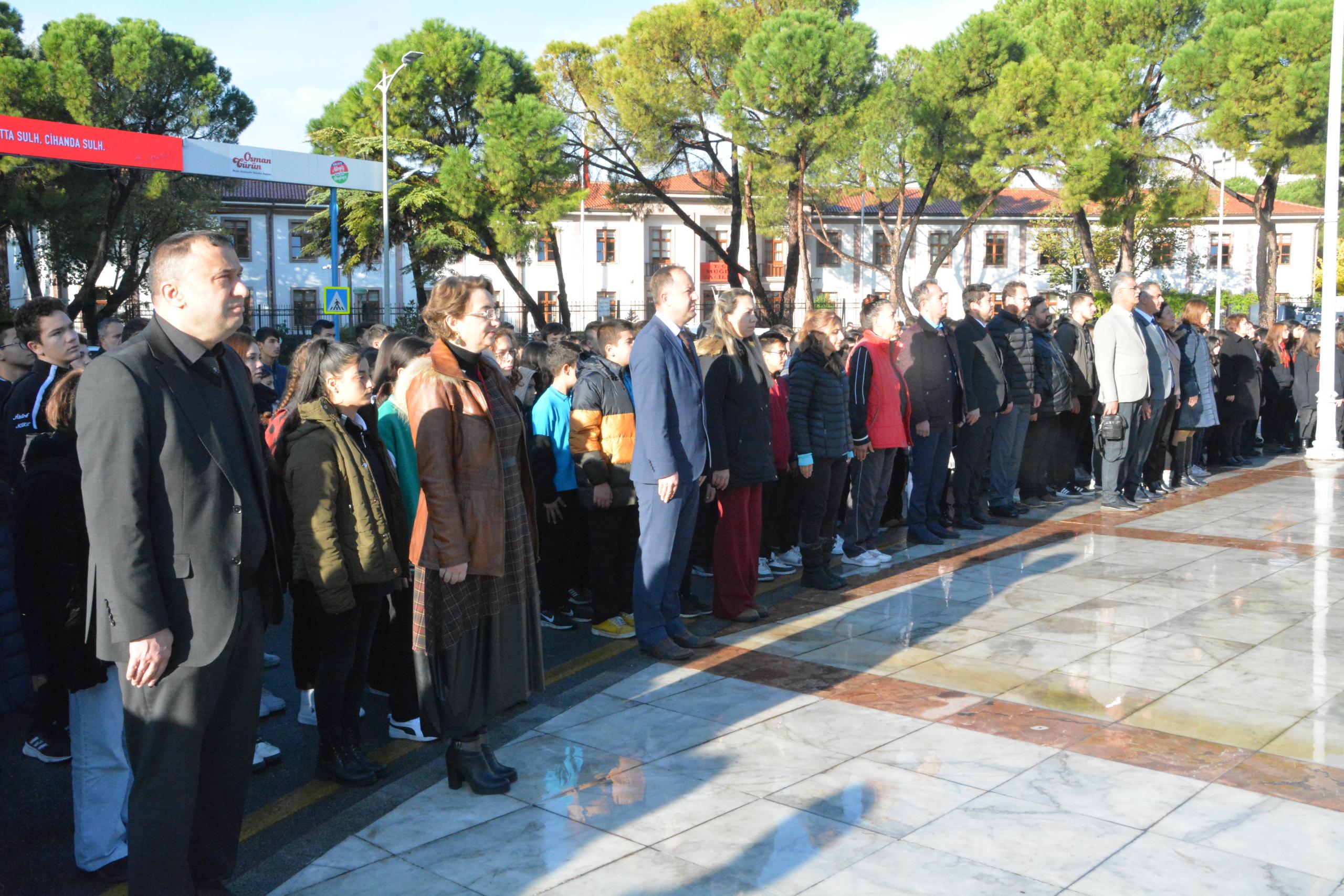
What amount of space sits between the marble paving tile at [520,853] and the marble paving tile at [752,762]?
0.63 meters

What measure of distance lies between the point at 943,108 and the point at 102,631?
35.6m

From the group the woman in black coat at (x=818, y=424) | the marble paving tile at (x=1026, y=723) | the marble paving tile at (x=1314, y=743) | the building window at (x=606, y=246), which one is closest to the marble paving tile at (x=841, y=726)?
the marble paving tile at (x=1026, y=723)

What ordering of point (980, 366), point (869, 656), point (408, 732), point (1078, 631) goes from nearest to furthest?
point (408, 732) → point (869, 656) → point (1078, 631) → point (980, 366)

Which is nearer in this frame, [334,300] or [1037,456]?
[1037,456]

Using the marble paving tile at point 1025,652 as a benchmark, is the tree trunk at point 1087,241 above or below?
above

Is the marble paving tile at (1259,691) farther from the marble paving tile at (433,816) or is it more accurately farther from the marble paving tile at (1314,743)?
the marble paving tile at (433,816)

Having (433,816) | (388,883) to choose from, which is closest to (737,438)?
(433,816)

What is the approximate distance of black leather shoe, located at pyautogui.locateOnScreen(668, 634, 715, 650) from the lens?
623 centimetres

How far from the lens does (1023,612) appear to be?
6.92 meters

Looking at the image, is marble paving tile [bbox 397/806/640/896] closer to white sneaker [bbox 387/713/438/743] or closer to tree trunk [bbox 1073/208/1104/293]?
white sneaker [bbox 387/713/438/743]

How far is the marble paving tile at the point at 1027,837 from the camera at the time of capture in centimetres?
361

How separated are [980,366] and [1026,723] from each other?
5134mm

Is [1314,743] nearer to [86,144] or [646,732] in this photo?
[646,732]

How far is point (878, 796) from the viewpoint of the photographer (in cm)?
419
